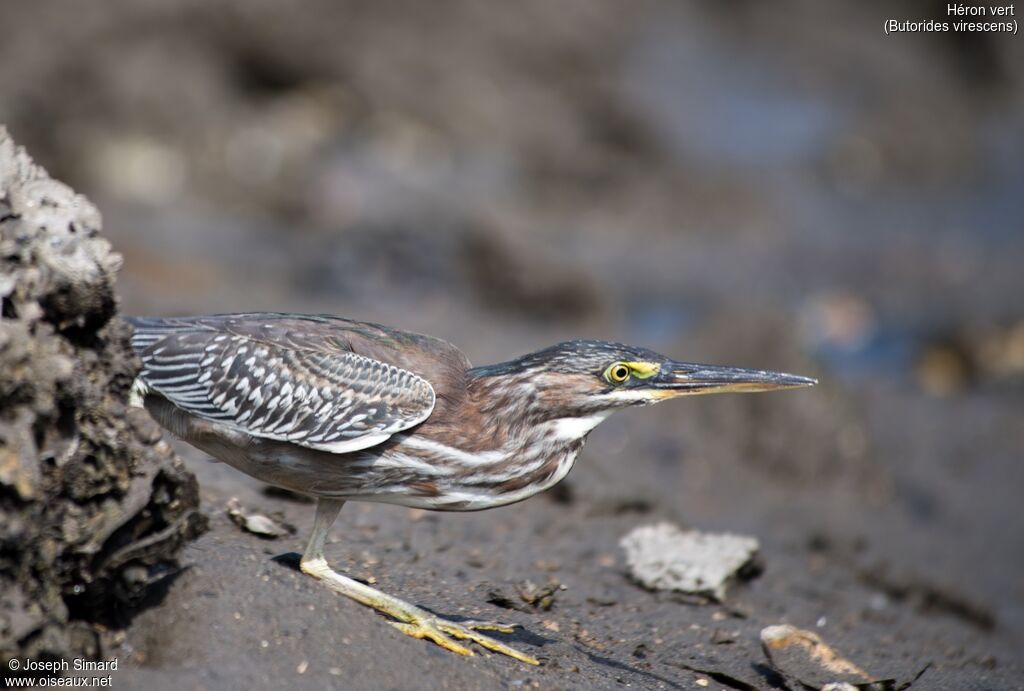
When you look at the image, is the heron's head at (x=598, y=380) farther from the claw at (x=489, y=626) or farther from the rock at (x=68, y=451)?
the rock at (x=68, y=451)

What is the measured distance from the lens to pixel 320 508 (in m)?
5.46

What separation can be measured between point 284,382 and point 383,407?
0.45m

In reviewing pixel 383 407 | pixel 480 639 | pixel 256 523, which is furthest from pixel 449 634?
pixel 256 523

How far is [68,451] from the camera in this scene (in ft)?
13.7

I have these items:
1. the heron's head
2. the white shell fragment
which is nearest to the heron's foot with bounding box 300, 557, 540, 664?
the heron's head

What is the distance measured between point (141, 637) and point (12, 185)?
5.32ft

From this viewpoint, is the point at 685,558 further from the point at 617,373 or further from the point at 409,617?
the point at 409,617

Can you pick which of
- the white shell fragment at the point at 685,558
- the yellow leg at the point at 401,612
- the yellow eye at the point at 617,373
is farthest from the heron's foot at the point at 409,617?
the white shell fragment at the point at 685,558

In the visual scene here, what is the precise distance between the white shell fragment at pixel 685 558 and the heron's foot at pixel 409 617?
1886 millimetres

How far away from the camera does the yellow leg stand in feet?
16.7

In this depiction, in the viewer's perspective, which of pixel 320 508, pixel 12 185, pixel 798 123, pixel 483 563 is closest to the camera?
pixel 12 185

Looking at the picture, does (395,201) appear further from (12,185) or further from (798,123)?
(12,185)

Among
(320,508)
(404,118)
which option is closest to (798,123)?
(404,118)

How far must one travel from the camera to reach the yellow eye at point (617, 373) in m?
5.49
